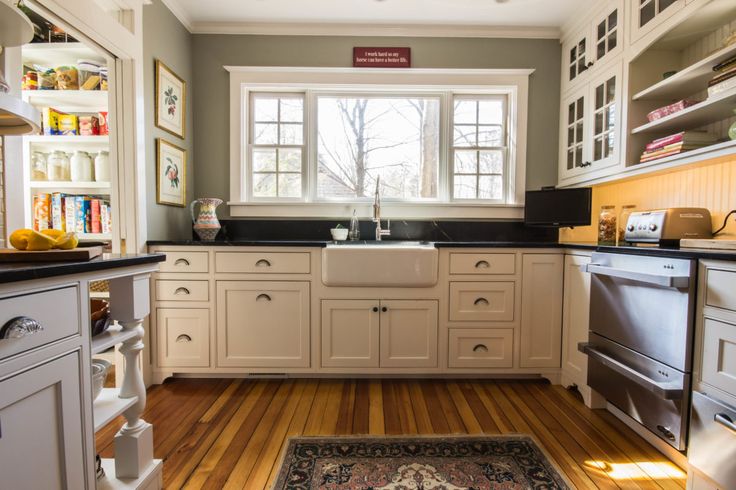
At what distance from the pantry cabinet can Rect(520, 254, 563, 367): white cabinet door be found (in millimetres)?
614

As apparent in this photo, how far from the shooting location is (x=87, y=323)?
95 centimetres

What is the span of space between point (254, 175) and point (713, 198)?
304 cm

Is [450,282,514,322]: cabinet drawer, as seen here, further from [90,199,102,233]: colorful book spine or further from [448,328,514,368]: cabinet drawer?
[90,199,102,233]: colorful book spine

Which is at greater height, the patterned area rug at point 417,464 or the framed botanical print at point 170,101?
the framed botanical print at point 170,101

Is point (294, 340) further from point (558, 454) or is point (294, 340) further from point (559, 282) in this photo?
point (559, 282)

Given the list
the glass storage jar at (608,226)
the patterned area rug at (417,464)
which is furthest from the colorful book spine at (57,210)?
the glass storage jar at (608,226)

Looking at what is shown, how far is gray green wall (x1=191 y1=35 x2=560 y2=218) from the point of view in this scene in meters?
2.65

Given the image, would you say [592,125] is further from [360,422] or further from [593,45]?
[360,422]

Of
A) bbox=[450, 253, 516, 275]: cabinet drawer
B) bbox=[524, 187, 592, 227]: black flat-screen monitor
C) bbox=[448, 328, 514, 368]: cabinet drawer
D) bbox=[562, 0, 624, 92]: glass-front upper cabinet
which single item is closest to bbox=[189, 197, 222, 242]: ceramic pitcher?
bbox=[450, 253, 516, 275]: cabinet drawer

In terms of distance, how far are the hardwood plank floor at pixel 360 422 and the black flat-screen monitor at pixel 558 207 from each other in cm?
115

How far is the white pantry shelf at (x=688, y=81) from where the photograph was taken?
4.95 ft

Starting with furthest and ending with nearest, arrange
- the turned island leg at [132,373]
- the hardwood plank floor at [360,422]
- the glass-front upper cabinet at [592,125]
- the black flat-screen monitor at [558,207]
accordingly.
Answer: the black flat-screen monitor at [558,207] → the glass-front upper cabinet at [592,125] → the hardwood plank floor at [360,422] → the turned island leg at [132,373]

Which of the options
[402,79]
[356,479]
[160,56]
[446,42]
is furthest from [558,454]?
[160,56]

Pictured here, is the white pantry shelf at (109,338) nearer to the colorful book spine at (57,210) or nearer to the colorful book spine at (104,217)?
the colorful book spine at (104,217)
